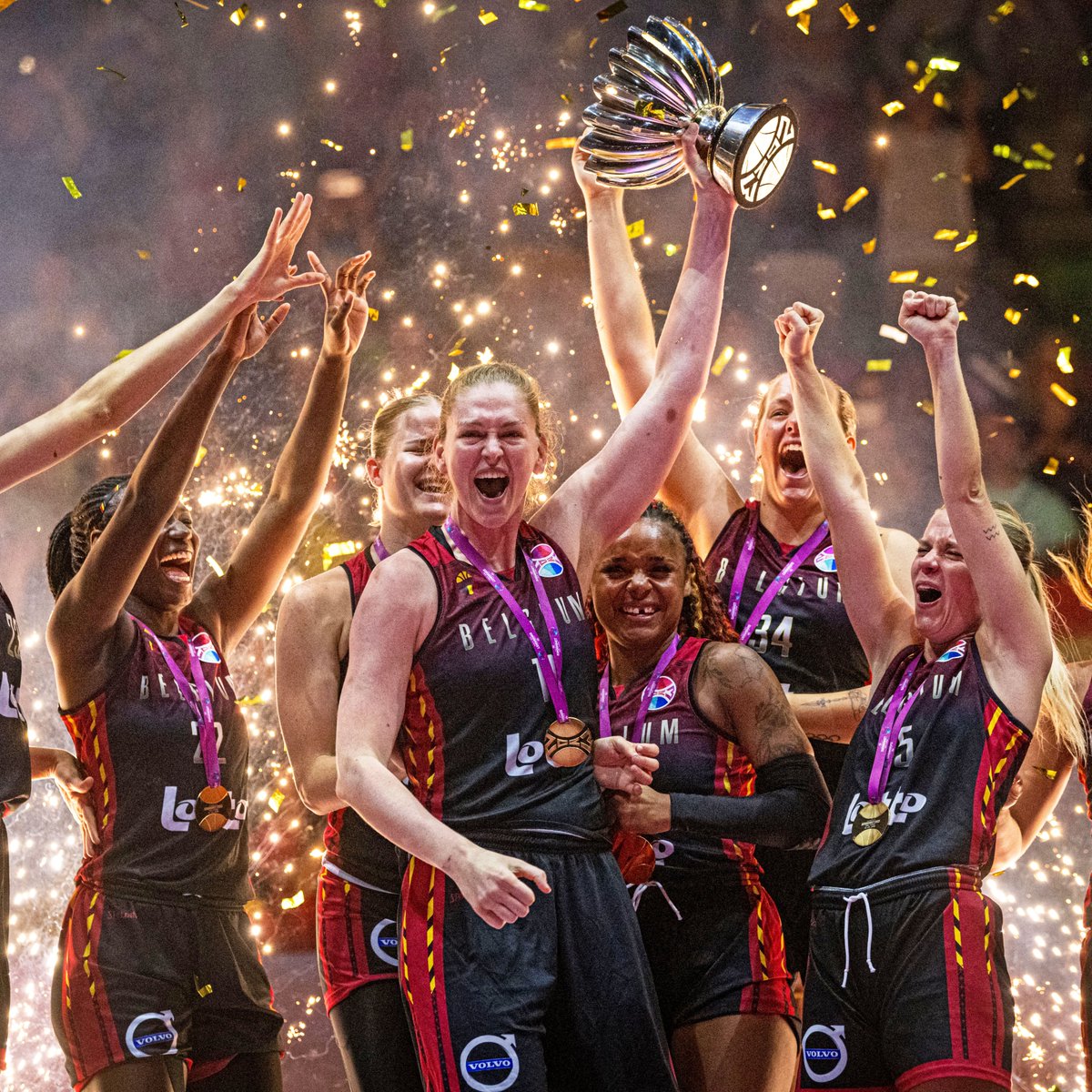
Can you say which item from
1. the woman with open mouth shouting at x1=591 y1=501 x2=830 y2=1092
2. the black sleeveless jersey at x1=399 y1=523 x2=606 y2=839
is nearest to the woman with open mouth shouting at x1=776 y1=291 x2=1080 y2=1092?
the woman with open mouth shouting at x1=591 y1=501 x2=830 y2=1092

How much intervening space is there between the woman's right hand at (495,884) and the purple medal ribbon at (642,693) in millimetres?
725

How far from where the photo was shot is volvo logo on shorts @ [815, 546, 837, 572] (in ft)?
10.6

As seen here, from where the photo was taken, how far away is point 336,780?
9.06ft

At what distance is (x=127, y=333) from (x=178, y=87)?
946 millimetres

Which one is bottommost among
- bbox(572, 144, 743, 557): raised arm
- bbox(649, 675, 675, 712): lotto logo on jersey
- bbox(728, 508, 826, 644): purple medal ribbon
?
bbox(649, 675, 675, 712): lotto logo on jersey

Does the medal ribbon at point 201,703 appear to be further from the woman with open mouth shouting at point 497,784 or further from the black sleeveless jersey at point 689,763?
the black sleeveless jersey at point 689,763

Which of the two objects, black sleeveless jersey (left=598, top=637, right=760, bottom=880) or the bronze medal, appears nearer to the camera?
black sleeveless jersey (left=598, top=637, right=760, bottom=880)

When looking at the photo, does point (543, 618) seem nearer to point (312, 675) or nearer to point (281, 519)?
point (312, 675)

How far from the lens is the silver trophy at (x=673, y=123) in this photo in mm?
2562

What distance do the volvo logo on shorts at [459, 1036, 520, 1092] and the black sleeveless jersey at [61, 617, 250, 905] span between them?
1.04 meters

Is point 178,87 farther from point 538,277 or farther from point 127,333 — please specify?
point 538,277

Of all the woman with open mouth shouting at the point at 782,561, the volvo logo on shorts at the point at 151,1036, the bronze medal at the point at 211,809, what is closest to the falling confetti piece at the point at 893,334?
the woman with open mouth shouting at the point at 782,561

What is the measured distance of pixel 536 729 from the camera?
7.24 feet

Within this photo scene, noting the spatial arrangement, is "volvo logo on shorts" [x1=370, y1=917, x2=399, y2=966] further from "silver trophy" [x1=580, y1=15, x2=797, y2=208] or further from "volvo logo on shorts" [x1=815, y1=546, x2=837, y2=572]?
"silver trophy" [x1=580, y1=15, x2=797, y2=208]
